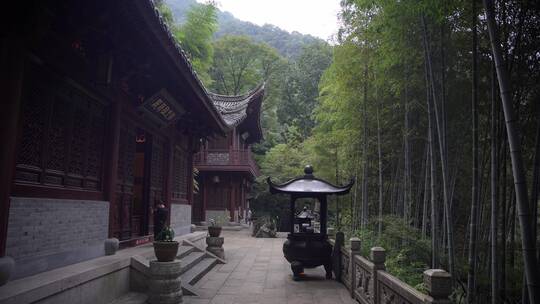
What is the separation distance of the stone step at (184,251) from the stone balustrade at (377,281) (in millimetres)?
2472

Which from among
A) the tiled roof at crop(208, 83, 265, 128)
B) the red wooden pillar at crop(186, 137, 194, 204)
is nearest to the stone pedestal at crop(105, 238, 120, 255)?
the red wooden pillar at crop(186, 137, 194, 204)

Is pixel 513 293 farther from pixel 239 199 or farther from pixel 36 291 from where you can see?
pixel 239 199

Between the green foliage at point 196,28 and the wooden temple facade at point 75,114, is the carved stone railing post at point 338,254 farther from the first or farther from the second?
the green foliage at point 196,28

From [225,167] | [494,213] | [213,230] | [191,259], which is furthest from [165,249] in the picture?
[225,167]

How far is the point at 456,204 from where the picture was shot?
717 centimetres

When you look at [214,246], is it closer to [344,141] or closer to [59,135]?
[344,141]

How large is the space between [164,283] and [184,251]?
2.44 meters

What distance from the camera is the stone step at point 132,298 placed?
4391 millimetres

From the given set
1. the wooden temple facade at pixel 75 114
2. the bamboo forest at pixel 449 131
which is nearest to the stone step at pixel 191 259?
the wooden temple facade at pixel 75 114

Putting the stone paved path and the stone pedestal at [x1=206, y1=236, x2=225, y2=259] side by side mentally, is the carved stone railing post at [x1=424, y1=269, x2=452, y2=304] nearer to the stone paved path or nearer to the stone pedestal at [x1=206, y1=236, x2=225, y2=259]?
the stone paved path

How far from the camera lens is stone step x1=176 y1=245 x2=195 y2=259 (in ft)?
21.8

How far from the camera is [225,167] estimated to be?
55.0 feet

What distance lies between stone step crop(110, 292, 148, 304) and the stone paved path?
515 mm

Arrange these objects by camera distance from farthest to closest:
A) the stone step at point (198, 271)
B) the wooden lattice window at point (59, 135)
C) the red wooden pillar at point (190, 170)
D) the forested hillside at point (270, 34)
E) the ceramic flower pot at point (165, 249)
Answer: the forested hillside at point (270, 34)
the red wooden pillar at point (190, 170)
the stone step at point (198, 271)
the ceramic flower pot at point (165, 249)
the wooden lattice window at point (59, 135)
